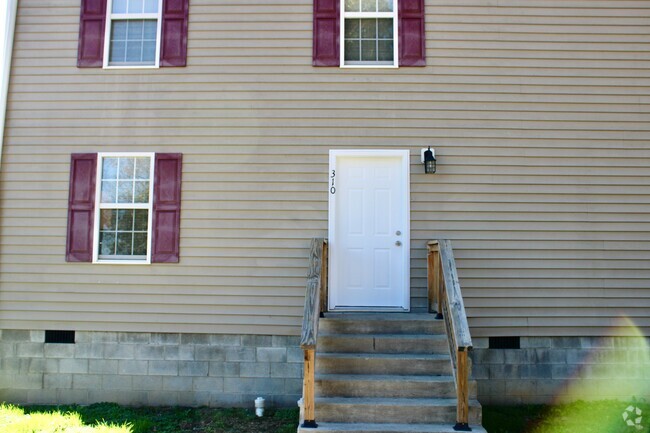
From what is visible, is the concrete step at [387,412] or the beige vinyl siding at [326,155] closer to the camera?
the concrete step at [387,412]

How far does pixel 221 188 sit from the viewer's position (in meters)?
6.20

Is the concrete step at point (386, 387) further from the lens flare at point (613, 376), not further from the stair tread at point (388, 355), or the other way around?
the lens flare at point (613, 376)

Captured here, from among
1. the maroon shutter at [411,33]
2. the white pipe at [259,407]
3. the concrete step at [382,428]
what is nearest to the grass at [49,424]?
the white pipe at [259,407]

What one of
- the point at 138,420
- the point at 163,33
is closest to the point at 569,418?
the point at 138,420

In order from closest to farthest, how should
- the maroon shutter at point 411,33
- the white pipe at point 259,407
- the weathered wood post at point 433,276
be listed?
1. the weathered wood post at point 433,276
2. the white pipe at point 259,407
3. the maroon shutter at point 411,33

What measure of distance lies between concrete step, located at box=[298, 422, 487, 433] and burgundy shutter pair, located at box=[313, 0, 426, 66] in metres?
4.18

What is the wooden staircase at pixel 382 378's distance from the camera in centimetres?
443

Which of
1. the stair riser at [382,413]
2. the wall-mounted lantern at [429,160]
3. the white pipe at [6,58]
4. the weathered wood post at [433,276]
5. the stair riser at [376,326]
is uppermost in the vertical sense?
the white pipe at [6,58]

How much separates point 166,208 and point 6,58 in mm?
2863

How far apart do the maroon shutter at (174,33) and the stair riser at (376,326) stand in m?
3.76

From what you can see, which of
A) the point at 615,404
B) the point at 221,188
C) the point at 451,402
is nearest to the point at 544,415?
the point at 615,404

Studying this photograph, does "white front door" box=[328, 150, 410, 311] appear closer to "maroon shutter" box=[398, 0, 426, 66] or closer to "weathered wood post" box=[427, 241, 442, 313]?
"weathered wood post" box=[427, 241, 442, 313]

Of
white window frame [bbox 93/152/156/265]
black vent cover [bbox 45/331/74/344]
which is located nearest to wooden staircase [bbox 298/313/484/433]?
white window frame [bbox 93/152/156/265]

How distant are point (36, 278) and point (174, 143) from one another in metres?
2.38
